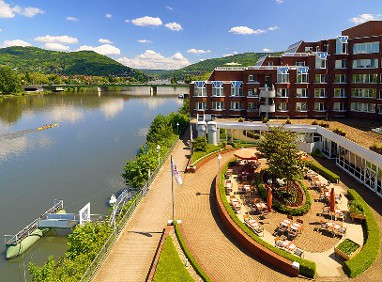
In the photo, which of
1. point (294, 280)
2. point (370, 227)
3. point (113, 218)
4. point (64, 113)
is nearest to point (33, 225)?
point (113, 218)

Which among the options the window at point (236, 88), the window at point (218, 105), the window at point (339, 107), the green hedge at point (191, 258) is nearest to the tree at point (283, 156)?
the green hedge at point (191, 258)

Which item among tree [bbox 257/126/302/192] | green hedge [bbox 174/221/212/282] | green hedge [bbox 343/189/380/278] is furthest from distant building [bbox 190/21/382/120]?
green hedge [bbox 174/221/212/282]

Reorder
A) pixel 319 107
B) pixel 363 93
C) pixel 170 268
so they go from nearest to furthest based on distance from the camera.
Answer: pixel 170 268 < pixel 363 93 < pixel 319 107

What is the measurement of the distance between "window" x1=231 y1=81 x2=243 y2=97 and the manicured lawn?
38.7 meters

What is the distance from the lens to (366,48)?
50.0m

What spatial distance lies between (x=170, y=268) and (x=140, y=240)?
4.85m

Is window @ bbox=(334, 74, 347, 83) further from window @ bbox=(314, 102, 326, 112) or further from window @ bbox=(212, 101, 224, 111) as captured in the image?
window @ bbox=(212, 101, 224, 111)

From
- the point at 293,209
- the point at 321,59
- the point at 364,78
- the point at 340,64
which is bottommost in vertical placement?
the point at 293,209

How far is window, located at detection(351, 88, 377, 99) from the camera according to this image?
164ft

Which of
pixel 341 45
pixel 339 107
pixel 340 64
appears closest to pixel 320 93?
pixel 339 107

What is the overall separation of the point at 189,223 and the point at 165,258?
18.9 ft

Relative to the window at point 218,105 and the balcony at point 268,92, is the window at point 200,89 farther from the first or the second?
the balcony at point 268,92

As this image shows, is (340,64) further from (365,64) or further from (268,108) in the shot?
(268,108)

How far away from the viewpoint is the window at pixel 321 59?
52469mm
